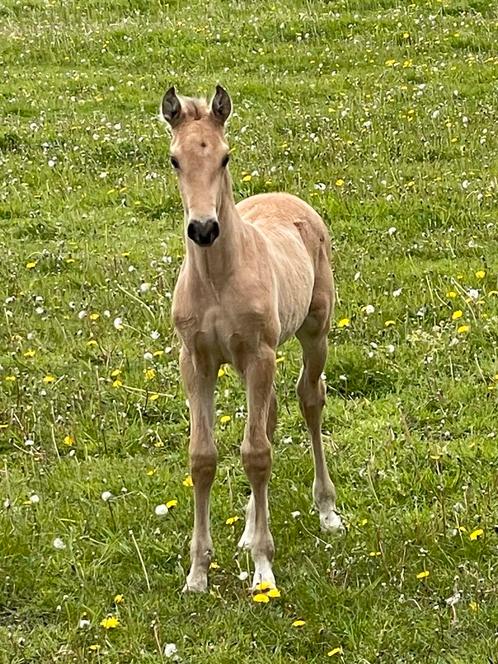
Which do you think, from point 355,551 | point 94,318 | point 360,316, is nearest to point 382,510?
point 355,551

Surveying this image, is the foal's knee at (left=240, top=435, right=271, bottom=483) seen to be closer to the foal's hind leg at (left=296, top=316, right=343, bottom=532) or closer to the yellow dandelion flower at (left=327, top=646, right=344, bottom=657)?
the foal's hind leg at (left=296, top=316, right=343, bottom=532)

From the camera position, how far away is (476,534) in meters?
5.88

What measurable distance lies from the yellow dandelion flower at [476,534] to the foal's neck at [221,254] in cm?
177

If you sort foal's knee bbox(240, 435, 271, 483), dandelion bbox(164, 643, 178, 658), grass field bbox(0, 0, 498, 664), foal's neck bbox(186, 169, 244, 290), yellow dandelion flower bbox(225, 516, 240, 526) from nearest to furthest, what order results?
dandelion bbox(164, 643, 178, 658), grass field bbox(0, 0, 498, 664), foal's neck bbox(186, 169, 244, 290), foal's knee bbox(240, 435, 271, 483), yellow dandelion flower bbox(225, 516, 240, 526)

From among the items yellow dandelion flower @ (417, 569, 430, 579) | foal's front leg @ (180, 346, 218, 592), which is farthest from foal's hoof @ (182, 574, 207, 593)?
yellow dandelion flower @ (417, 569, 430, 579)

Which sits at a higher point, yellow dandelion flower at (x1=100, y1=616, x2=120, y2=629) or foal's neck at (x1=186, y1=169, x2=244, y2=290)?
foal's neck at (x1=186, y1=169, x2=244, y2=290)

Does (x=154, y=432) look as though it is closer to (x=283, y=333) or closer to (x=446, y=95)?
(x=283, y=333)

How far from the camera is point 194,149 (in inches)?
215

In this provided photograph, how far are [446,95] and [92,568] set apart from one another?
983cm

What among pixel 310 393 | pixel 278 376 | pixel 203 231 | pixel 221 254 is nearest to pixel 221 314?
pixel 221 254

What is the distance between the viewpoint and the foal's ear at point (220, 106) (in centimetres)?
566

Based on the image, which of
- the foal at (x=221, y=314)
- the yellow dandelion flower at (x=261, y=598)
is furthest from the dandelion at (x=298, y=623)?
the foal at (x=221, y=314)

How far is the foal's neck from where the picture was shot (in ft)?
19.1

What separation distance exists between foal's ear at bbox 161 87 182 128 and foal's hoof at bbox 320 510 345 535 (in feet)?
7.62
